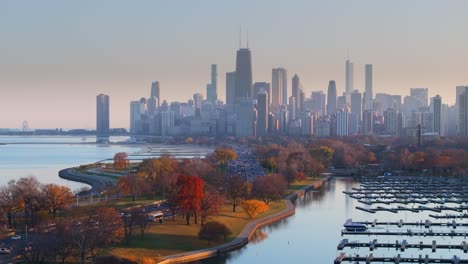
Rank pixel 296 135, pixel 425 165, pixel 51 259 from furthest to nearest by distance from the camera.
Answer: pixel 296 135, pixel 425 165, pixel 51 259

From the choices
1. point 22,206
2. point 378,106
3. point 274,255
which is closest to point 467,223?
point 274,255

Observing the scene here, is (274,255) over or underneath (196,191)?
underneath

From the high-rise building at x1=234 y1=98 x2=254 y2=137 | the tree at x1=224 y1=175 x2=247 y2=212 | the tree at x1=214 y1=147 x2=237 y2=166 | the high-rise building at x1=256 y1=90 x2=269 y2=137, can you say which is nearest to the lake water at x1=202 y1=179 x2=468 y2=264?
the tree at x1=224 y1=175 x2=247 y2=212

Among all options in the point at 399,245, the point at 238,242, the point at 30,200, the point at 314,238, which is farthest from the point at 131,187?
the point at 399,245

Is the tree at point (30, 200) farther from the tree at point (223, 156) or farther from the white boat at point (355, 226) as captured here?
the tree at point (223, 156)

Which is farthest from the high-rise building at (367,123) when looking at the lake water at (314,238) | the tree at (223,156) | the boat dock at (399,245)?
the boat dock at (399,245)

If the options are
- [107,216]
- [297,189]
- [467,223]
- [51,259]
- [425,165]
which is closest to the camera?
[51,259]

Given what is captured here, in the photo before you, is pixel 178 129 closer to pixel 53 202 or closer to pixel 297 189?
pixel 297 189
